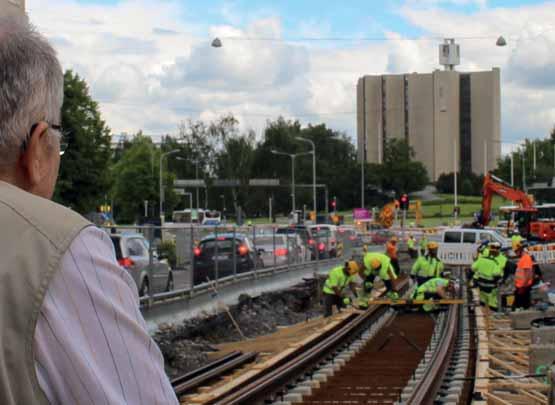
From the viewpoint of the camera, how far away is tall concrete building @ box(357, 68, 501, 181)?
450 feet

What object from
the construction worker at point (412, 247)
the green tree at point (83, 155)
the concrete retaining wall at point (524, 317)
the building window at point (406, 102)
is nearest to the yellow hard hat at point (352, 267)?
the concrete retaining wall at point (524, 317)

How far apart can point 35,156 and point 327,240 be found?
37.2m

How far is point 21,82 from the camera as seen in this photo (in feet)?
6.96

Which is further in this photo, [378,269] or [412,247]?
[412,247]

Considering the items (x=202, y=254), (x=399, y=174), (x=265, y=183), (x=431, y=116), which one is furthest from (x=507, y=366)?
(x=431, y=116)

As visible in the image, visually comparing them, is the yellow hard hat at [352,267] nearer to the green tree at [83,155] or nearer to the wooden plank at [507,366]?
the wooden plank at [507,366]

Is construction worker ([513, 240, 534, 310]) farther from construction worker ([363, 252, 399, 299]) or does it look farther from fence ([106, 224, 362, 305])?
fence ([106, 224, 362, 305])

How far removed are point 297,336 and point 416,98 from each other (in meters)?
120

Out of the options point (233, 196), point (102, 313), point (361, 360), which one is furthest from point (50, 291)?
point (233, 196)

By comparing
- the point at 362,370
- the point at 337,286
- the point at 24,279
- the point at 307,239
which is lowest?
the point at 362,370

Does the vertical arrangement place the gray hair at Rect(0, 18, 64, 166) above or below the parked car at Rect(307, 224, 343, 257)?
above

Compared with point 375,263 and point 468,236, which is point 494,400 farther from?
point 468,236

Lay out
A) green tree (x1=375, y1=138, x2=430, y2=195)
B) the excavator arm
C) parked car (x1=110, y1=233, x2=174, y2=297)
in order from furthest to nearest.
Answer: green tree (x1=375, y1=138, x2=430, y2=195), the excavator arm, parked car (x1=110, y1=233, x2=174, y2=297)

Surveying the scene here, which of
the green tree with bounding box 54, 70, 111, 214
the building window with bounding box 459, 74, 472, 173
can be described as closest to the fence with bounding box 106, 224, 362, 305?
the green tree with bounding box 54, 70, 111, 214
